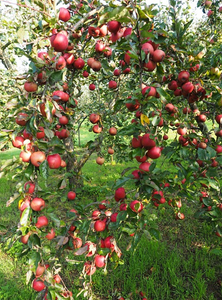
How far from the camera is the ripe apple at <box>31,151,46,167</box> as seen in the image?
1.22m

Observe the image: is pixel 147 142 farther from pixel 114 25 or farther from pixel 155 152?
pixel 114 25

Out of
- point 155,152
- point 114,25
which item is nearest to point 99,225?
point 155,152

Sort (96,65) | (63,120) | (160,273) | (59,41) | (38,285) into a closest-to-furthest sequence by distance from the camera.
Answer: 1. (59,41)
2. (38,285)
3. (63,120)
4. (96,65)
5. (160,273)

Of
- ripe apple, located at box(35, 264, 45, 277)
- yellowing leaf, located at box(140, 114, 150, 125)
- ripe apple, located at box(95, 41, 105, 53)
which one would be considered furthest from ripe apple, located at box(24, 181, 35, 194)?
ripe apple, located at box(95, 41, 105, 53)

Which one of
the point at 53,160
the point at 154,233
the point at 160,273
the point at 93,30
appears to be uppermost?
the point at 93,30

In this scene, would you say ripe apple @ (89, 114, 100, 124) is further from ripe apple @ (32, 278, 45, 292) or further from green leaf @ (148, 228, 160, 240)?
ripe apple @ (32, 278, 45, 292)

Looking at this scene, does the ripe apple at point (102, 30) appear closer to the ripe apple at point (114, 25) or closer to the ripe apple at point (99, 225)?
the ripe apple at point (114, 25)

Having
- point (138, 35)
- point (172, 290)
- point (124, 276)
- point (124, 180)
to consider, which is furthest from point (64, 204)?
point (138, 35)

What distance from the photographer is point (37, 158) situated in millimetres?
1223

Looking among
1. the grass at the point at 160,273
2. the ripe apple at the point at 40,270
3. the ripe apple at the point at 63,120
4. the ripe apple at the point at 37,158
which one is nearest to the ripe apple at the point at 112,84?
the ripe apple at the point at 63,120

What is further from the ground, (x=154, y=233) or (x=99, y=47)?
(x=99, y=47)

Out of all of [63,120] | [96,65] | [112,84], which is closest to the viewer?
[63,120]

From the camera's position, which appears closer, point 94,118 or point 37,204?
point 37,204

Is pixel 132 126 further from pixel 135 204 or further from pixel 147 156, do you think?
pixel 135 204
